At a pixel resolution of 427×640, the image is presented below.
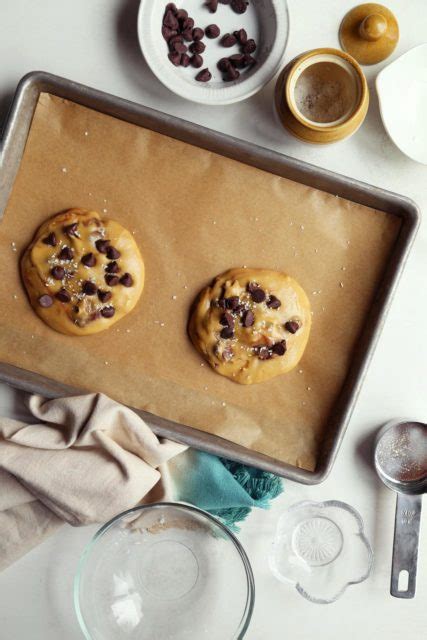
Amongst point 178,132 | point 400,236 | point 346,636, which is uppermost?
point 178,132

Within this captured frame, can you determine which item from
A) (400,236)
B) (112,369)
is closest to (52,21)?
(112,369)

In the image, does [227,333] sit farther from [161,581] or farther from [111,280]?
[161,581]

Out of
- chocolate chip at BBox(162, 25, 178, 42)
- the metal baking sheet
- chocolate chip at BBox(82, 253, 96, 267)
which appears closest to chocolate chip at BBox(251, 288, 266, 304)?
the metal baking sheet

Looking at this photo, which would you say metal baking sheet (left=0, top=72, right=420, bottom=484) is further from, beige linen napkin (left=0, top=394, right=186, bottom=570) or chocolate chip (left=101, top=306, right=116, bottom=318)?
chocolate chip (left=101, top=306, right=116, bottom=318)

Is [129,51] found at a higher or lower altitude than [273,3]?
lower

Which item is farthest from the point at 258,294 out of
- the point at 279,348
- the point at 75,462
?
the point at 75,462

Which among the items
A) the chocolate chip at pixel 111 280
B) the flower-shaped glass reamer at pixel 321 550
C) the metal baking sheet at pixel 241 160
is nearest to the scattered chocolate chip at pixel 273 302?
the metal baking sheet at pixel 241 160

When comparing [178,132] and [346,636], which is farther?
[346,636]

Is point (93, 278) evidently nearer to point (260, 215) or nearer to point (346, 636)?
point (260, 215)
